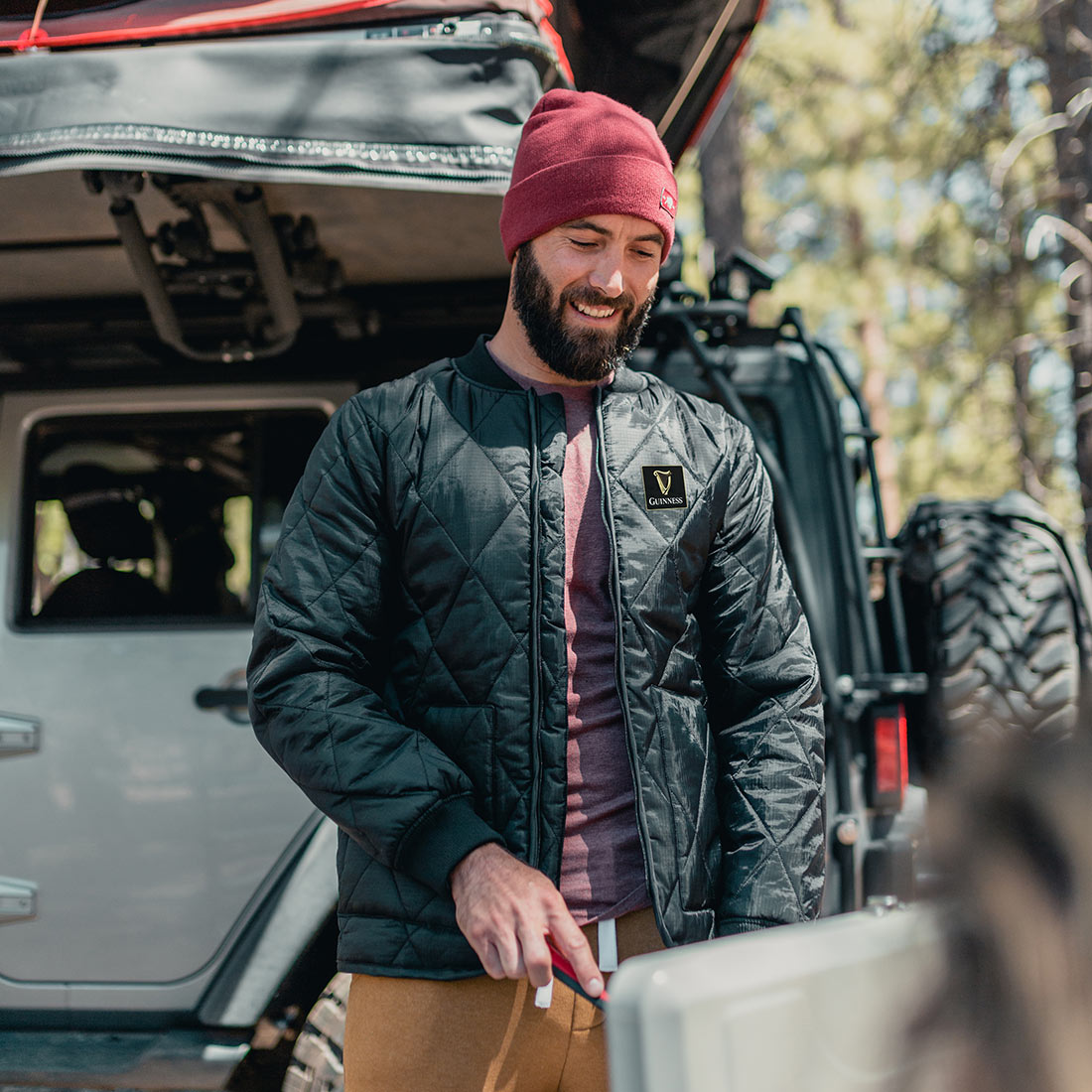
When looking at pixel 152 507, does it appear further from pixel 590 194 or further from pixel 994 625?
pixel 994 625

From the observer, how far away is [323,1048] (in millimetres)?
2797

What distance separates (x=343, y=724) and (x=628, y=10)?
2625mm

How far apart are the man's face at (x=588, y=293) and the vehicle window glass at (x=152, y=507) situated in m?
1.53

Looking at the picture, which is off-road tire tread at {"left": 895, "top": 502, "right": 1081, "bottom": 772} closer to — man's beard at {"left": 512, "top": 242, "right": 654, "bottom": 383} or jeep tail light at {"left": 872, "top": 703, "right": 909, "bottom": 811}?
jeep tail light at {"left": 872, "top": 703, "right": 909, "bottom": 811}

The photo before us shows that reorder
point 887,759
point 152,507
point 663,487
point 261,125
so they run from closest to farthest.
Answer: point 663,487 < point 261,125 < point 887,759 < point 152,507

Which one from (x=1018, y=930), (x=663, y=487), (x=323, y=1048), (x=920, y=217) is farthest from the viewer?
(x=920, y=217)

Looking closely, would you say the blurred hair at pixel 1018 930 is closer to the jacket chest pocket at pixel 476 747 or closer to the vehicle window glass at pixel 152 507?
the jacket chest pocket at pixel 476 747

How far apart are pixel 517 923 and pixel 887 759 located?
1665 mm

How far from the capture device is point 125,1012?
3.05m

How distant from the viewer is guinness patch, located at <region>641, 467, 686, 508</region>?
1840 millimetres

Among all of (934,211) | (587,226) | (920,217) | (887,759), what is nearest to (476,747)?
(587,226)

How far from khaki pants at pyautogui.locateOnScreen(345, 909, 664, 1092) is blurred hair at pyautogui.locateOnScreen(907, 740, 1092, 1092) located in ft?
2.67

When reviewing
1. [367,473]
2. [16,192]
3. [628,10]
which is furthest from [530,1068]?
[628,10]

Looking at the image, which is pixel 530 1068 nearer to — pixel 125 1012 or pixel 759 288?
pixel 125 1012
